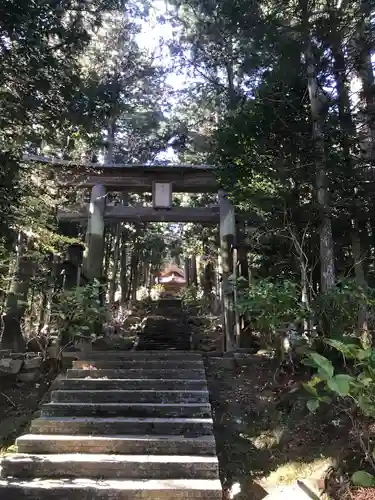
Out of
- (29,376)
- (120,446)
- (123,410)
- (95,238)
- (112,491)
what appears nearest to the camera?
(112,491)

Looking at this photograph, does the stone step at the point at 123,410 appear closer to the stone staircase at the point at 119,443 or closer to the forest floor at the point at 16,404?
the stone staircase at the point at 119,443

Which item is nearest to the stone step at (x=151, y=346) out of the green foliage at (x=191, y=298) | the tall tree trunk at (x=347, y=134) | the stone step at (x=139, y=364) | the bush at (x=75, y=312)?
the bush at (x=75, y=312)

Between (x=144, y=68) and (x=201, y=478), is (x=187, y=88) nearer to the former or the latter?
(x=144, y=68)

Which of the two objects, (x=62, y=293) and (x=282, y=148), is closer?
(x=282, y=148)

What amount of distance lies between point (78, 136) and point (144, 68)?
9.98m

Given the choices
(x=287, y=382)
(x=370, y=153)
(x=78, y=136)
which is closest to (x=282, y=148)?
(x=370, y=153)

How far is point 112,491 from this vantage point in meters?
3.80

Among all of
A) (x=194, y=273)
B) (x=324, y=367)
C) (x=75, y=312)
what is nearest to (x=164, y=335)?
(x=75, y=312)

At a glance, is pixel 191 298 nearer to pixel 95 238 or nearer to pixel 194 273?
pixel 194 273

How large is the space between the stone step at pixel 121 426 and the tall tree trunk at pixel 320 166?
2.50 meters

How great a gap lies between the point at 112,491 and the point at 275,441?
216cm

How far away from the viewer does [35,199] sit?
539cm

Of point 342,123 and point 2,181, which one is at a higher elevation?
point 342,123

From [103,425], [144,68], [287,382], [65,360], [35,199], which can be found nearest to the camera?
[103,425]
